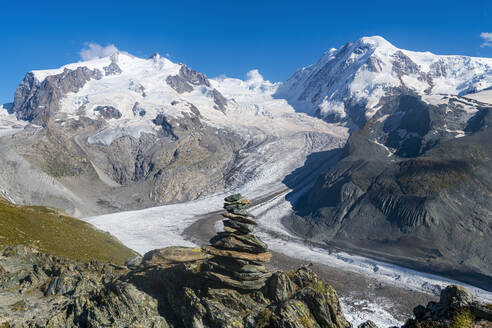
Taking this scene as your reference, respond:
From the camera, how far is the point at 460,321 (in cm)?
1236

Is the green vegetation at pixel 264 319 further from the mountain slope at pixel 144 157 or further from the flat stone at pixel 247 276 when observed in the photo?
the mountain slope at pixel 144 157

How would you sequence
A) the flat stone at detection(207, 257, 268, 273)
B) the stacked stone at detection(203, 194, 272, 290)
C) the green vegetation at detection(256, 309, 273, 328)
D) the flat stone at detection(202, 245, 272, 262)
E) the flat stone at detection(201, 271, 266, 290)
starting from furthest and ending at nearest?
the flat stone at detection(202, 245, 272, 262) → the flat stone at detection(207, 257, 268, 273) → the stacked stone at detection(203, 194, 272, 290) → the flat stone at detection(201, 271, 266, 290) → the green vegetation at detection(256, 309, 273, 328)

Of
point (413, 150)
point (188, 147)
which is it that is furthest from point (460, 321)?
point (188, 147)

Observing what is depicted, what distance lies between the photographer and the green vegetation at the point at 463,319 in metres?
12.2

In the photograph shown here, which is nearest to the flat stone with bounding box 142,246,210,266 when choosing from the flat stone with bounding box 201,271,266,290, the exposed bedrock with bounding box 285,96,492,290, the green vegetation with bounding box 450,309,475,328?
the flat stone with bounding box 201,271,266,290

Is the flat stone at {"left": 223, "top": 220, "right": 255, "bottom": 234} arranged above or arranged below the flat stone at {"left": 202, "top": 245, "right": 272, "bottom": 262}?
above

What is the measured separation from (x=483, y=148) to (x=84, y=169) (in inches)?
5096

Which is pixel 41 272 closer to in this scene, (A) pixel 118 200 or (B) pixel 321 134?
(A) pixel 118 200

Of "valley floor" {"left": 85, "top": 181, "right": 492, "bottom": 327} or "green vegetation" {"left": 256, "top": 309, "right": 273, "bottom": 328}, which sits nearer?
"green vegetation" {"left": 256, "top": 309, "right": 273, "bottom": 328}

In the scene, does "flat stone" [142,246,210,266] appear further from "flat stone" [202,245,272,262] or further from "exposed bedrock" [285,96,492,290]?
"exposed bedrock" [285,96,492,290]

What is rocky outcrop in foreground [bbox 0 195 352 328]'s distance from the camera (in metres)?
16.0

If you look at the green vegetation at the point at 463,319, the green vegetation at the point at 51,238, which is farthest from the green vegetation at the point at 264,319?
the green vegetation at the point at 51,238

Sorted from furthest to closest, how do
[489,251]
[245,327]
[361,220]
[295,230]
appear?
[295,230]
[361,220]
[489,251]
[245,327]

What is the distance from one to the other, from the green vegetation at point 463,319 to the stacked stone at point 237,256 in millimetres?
9604
